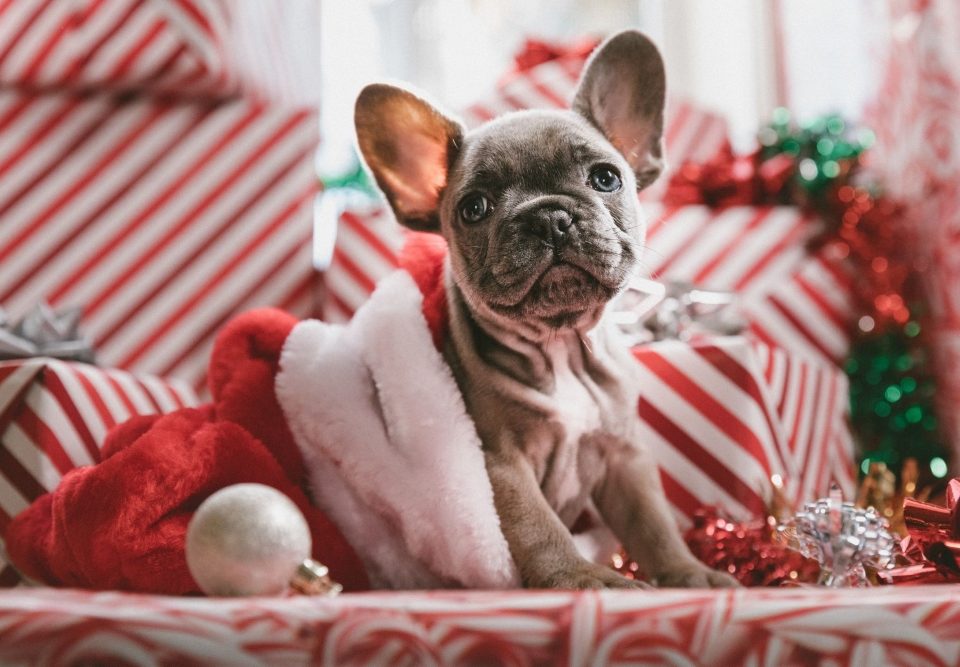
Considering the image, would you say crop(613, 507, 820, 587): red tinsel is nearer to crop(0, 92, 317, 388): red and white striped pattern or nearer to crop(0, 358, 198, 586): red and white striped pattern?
crop(0, 358, 198, 586): red and white striped pattern

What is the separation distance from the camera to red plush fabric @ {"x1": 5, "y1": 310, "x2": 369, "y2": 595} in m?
0.88

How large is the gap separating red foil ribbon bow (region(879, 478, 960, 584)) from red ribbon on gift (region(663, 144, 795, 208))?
1.06 meters

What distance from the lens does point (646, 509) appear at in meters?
1.07

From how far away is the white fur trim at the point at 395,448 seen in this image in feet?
3.05

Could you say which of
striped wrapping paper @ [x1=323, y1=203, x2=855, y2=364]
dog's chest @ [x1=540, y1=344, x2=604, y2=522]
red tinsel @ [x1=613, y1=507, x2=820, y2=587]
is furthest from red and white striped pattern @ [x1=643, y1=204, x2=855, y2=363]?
dog's chest @ [x1=540, y1=344, x2=604, y2=522]

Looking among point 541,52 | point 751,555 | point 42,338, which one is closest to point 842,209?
point 541,52

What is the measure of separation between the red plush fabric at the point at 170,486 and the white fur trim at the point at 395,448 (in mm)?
32

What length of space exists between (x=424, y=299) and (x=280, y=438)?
0.25 m

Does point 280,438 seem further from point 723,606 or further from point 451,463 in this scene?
point 723,606

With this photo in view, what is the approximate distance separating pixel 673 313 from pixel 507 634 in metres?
0.98

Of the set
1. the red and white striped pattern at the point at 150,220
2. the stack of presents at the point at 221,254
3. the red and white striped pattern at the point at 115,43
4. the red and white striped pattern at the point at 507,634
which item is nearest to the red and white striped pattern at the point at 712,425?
the stack of presents at the point at 221,254

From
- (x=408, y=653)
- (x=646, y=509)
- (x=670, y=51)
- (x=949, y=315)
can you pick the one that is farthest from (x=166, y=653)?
(x=670, y=51)

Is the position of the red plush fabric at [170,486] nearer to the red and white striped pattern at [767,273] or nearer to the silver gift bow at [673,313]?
the silver gift bow at [673,313]

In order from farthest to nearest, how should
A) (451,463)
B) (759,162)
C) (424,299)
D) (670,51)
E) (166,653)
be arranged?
(670,51)
(759,162)
(424,299)
(451,463)
(166,653)
